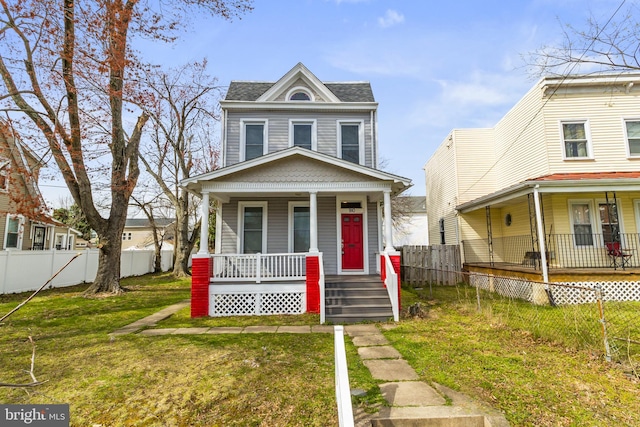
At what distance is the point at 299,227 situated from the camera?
1116cm

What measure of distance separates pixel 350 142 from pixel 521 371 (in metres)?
9.02

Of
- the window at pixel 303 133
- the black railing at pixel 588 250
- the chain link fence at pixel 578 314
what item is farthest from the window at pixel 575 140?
the window at pixel 303 133

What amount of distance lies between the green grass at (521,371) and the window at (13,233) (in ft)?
67.2

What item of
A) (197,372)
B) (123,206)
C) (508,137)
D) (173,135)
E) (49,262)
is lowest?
(197,372)

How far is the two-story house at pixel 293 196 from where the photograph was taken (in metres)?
8.99

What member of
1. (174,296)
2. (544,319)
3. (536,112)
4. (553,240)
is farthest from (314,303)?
(536,112)

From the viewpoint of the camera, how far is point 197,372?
4.71 metres

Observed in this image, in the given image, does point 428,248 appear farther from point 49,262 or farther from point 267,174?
point 49,262

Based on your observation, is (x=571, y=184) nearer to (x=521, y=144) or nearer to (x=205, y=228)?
(x=521, y=144)

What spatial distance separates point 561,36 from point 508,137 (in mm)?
7068

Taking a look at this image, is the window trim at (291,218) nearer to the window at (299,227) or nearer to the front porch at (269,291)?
the window at (299,227)

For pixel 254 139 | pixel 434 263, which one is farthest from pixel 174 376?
pixel 434 263

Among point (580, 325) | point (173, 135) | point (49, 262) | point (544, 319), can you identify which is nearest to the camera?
point (580, 325)

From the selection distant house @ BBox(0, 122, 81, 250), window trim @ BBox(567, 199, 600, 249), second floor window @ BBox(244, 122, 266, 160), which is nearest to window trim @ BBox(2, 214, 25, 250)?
distant house @ BBox(0, 122, 81, 250)
